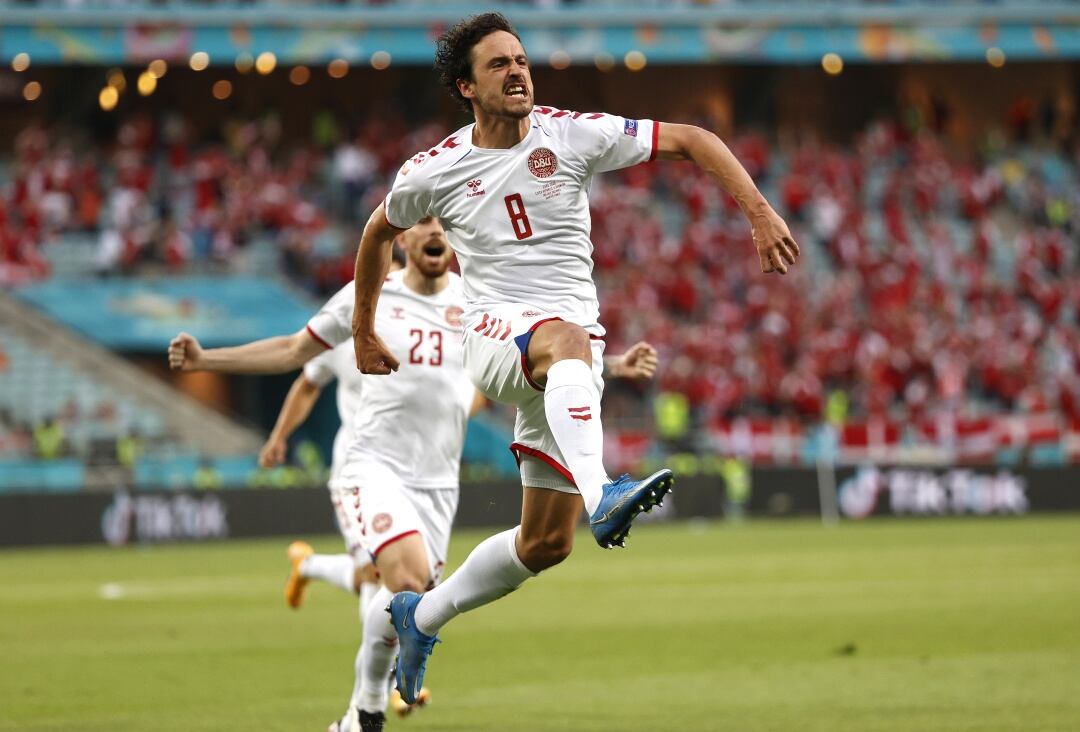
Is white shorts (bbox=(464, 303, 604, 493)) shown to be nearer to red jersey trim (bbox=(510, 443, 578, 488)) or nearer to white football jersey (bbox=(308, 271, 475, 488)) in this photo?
red jersey trim (bbox=(510, 443, 578, 488))

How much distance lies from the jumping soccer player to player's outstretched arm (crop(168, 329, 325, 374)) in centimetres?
136

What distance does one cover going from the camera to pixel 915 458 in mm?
28156

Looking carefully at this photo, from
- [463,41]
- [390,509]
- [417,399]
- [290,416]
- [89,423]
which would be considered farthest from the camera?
[89,423]

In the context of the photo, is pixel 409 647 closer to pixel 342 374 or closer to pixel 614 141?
pixel 614 141

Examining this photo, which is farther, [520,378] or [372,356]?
[372,356]

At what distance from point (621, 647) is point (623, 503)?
6.17 metres

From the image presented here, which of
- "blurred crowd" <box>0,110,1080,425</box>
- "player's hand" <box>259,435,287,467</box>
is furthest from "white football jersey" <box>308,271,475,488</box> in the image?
"blurred crowd" <box>0,110,1080,425</box>

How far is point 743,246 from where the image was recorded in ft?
113

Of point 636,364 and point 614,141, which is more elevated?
point 614,141

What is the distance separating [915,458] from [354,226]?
1216 cm

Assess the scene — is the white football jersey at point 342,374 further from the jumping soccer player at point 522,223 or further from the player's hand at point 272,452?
the jumping soccer player at point 522,223

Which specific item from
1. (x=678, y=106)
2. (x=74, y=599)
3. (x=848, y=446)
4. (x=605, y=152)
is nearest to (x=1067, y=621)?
(x=605, y=152)

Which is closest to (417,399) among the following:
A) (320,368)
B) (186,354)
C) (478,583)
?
(320,368)

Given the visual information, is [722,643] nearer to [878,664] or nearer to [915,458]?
[878,664]
